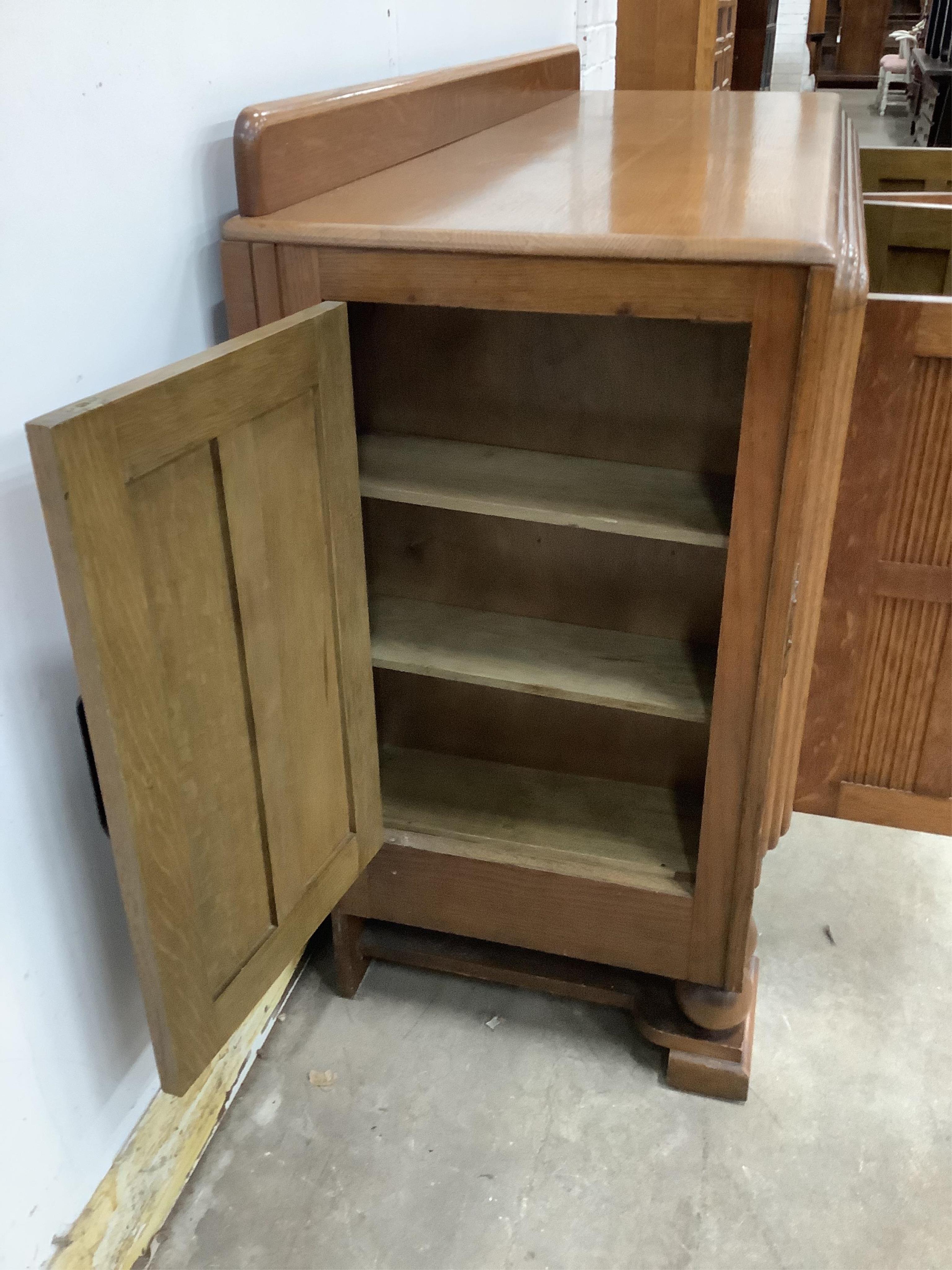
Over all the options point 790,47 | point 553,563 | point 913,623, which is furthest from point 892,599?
point 790,47

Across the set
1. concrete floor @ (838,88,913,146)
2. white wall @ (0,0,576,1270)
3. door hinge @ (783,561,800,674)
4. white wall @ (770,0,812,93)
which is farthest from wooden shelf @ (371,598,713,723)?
white wall @ (770,0,812,93)

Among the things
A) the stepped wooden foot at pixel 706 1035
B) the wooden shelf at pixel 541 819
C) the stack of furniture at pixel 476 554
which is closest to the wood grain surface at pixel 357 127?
the stack of furniture at pixel 476 554

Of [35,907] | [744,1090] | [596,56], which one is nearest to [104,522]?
[35,907]

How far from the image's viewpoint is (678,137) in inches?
59.1

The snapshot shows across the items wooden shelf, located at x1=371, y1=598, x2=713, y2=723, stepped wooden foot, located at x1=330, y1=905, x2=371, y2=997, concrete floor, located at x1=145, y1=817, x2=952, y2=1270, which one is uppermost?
wooden shelf, located at x1=371, y1=598, x2=713, y2=723

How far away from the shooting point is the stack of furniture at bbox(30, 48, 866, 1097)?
2.58 ft

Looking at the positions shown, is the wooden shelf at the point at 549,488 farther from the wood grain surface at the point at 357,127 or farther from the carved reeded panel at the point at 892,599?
the wood grain surface at the point at 357,127

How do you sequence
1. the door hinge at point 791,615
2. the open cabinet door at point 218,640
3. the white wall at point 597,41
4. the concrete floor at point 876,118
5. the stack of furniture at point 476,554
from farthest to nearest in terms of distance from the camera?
the concrete floor at point 876,118, the white wall at point 597,41, the door hinge at point 791,615, the stack of furniture at point 476,554, the open cabinet door at point 218,640

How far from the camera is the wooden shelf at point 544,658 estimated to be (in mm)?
1183

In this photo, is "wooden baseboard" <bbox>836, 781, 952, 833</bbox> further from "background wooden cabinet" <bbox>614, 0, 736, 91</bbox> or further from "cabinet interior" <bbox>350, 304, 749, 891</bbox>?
"background wooden cabinet" <bbox>614, 0, 736, 91</bbox>

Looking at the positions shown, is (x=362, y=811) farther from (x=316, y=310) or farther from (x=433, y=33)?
(x=433, y=33)

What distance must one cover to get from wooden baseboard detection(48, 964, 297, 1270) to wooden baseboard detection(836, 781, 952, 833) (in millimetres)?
859

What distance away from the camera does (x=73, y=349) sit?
89 cm

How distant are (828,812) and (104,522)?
1.16 meters
